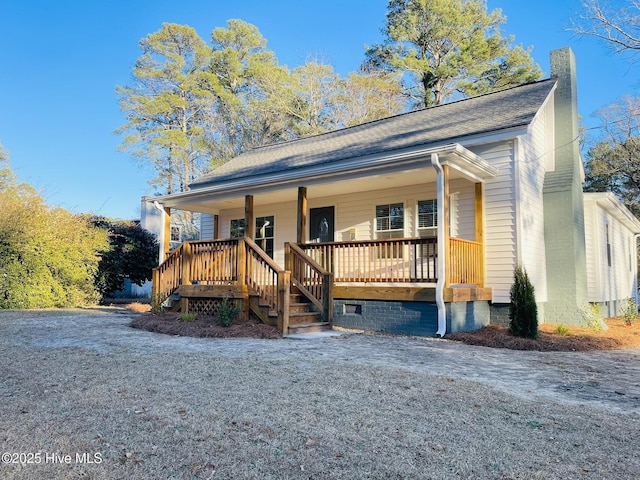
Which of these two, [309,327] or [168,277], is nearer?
[309,327]

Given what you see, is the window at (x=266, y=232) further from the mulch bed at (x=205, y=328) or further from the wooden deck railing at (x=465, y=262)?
the wooden deck railing at (x=465, y=262)

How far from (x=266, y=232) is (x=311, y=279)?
423cm

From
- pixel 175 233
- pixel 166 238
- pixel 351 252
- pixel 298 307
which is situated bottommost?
pixel 298 307

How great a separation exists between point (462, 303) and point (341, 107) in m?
19.7

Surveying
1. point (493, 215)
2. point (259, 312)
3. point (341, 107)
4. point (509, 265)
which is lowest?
point (259, 312)

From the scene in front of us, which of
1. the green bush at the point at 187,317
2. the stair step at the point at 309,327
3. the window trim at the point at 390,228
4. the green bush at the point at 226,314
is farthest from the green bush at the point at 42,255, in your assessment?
the window trim at the point at 390,228

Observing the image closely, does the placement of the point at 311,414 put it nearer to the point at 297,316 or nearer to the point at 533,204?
the point at 297,316

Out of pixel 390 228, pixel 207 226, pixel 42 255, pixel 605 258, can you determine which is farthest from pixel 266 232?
pixel 605 258

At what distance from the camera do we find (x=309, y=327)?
28.5 ft

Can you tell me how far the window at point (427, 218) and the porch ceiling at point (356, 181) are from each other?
19.7 inches

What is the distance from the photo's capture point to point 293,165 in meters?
13.1

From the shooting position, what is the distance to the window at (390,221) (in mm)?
10922

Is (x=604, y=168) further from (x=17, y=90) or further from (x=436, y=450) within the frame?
→ (x=17, y=90)

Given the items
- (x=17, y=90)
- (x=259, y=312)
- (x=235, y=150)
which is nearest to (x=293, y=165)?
(x=259, y=312)
